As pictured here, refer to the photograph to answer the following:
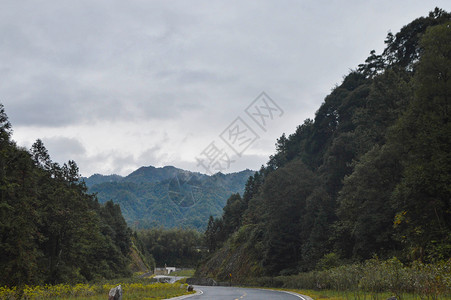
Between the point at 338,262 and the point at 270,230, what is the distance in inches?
734

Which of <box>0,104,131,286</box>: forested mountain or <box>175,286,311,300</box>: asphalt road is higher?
<box>0,104,131,286</box>: forested mountain

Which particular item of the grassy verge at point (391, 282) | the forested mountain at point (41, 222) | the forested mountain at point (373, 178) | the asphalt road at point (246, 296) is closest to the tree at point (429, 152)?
the forested mountain at point (373, 178)

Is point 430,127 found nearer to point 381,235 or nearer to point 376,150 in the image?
point 376,150

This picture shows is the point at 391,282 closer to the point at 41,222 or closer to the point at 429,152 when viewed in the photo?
the point at 429,152

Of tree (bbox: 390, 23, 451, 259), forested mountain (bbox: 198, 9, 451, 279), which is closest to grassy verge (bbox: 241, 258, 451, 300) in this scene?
tree (bbox: 390, 23, 451, 259)

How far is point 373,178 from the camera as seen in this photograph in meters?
39.8

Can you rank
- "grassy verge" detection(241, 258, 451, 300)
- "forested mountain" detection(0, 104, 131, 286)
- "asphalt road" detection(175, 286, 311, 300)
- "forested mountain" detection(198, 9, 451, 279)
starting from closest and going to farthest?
1. "grassy verge" detection(241, 258, 451, 300)
2. "asphalt road" detection(175, 286, 311, 300)
3. "forested mountain" detection(198, 9, 451, 279)
4. "forested mountain" detection(0, 104, 131, 286)

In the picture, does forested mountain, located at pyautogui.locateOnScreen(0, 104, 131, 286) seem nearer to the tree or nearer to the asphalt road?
the asphalt road

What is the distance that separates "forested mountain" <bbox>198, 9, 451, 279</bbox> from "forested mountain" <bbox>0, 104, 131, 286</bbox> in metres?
28.4

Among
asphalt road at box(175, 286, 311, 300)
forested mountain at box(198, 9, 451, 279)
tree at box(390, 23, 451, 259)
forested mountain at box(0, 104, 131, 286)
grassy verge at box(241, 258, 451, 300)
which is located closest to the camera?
grassy verge at box(241, 258, 451, 300)

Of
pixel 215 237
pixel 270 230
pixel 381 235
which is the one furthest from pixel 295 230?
pixel 215 237

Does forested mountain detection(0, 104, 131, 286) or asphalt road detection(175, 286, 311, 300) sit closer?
asphalt road detection(175, 286, 311, 300)

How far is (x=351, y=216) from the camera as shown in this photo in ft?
143

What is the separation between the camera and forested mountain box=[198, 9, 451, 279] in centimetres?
2750
